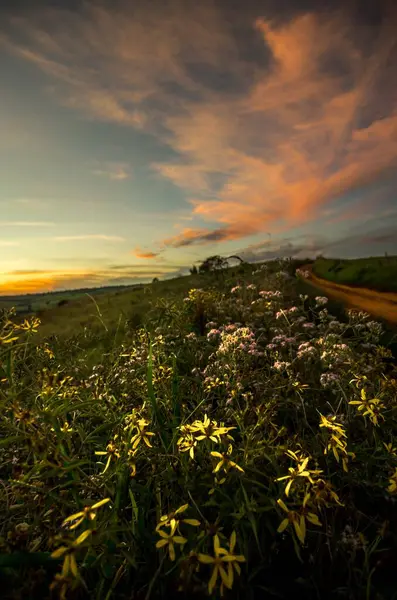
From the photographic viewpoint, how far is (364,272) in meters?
13.3

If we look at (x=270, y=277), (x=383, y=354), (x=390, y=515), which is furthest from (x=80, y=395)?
(x=270, y=277)

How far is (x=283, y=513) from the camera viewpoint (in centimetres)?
307

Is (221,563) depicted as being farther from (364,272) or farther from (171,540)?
(364,272)

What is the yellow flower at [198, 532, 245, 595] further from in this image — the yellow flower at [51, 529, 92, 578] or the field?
the yellow flower at [51, 529, 92, 578]

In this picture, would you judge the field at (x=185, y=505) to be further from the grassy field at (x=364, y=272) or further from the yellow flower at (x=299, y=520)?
the grassy field at (x=364, y=272)

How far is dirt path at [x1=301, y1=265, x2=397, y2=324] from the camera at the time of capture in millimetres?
9555

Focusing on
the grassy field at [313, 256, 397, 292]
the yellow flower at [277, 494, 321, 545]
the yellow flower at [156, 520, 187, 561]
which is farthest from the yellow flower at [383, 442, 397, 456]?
the grassy field at [313, 256, 397, 292]

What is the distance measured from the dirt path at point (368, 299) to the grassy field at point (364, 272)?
27 centimetres

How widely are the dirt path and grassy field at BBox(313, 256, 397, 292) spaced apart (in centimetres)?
27

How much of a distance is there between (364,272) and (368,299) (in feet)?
7.89

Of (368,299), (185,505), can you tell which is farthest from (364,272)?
(185,505)

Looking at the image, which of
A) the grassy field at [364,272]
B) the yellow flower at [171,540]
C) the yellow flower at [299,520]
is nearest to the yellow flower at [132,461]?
the yellow flower at [171,540]

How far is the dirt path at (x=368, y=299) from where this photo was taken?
9.55 m

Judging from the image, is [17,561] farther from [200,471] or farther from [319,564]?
[319,564]
